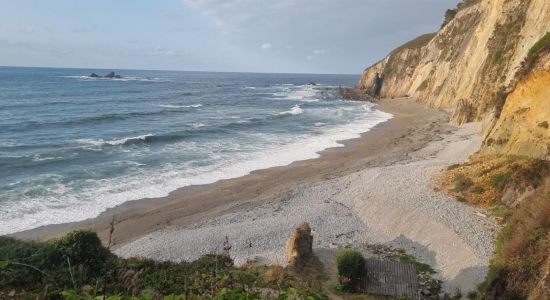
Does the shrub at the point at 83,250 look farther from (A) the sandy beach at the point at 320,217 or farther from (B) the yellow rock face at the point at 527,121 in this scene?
(B) the yellow rock face at the point at 527,121

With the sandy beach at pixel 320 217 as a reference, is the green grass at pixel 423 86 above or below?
above

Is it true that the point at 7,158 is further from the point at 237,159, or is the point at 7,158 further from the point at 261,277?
the point at 261,277

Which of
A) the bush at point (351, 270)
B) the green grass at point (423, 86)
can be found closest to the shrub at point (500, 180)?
the bush at point (351, 270)

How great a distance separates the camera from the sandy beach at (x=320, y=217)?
1758 cm

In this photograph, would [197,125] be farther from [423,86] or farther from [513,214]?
[513,214]

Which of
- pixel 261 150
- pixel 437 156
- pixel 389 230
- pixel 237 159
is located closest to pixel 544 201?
pixel 389 230

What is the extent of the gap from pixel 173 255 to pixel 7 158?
2183 centimetres

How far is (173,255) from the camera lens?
17.8m

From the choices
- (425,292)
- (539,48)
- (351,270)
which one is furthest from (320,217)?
(539,48)

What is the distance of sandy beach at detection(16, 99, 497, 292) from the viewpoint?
692 inches

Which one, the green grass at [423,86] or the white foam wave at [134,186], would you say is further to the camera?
the green grass at [423,86]

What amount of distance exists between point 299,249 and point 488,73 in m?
39.1

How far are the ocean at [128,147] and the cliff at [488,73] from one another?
34.1ft

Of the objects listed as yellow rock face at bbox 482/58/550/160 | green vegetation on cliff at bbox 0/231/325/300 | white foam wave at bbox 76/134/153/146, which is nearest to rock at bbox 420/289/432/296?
green vegetation on cliff at bbox 0/231/325/300
